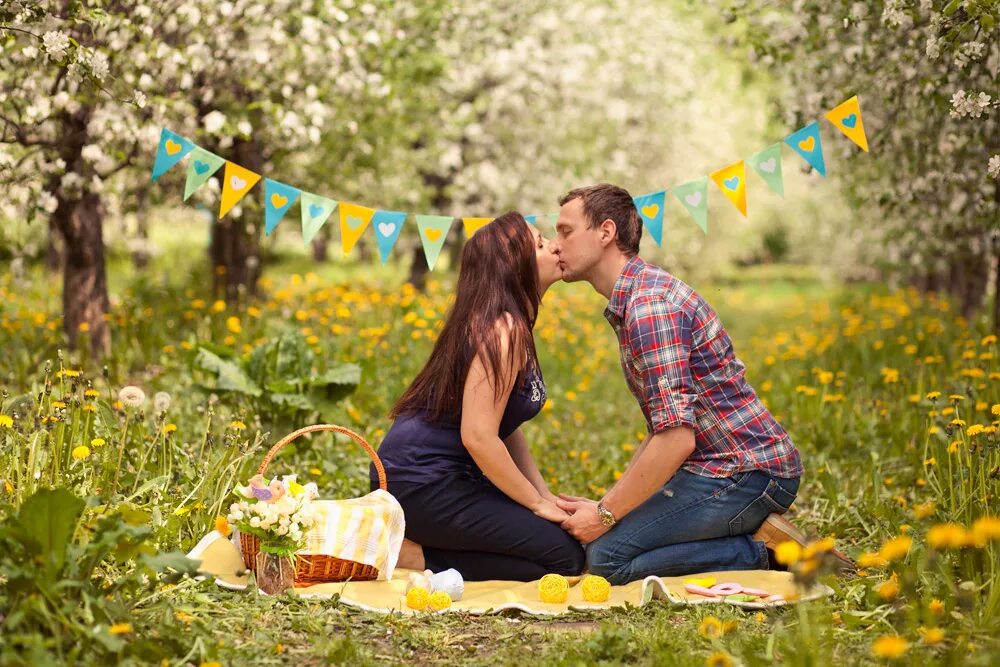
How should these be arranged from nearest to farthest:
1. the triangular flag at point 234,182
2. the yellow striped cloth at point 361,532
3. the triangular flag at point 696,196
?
the yellow striped cloth at point 361,532
the triangular flag at point 234,182
the triangular flag at point 696,196

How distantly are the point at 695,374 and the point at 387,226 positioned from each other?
217 centimetres

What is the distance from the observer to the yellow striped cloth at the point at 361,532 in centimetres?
355

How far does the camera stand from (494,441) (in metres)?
3.67

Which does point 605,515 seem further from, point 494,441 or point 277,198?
point 277,198

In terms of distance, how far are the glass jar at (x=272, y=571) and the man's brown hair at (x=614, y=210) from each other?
5.39ft

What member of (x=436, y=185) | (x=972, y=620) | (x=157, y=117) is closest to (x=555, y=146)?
(x=436, y=185)

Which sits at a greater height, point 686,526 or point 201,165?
point 201,165

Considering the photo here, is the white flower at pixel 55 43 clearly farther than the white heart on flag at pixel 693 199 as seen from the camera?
No

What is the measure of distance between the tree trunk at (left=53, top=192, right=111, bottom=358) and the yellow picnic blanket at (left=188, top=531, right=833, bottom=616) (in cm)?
351

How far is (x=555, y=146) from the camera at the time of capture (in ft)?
39.0

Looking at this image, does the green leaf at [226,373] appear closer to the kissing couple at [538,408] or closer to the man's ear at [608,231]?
the kissing couple at [538,408]

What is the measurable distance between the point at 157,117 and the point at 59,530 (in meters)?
3.33

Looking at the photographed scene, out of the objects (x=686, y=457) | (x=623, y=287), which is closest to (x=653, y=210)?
(x=623, y=287)

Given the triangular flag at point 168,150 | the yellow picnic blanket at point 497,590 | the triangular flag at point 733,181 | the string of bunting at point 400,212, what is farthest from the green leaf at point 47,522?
the triangular flag at point 733,181
